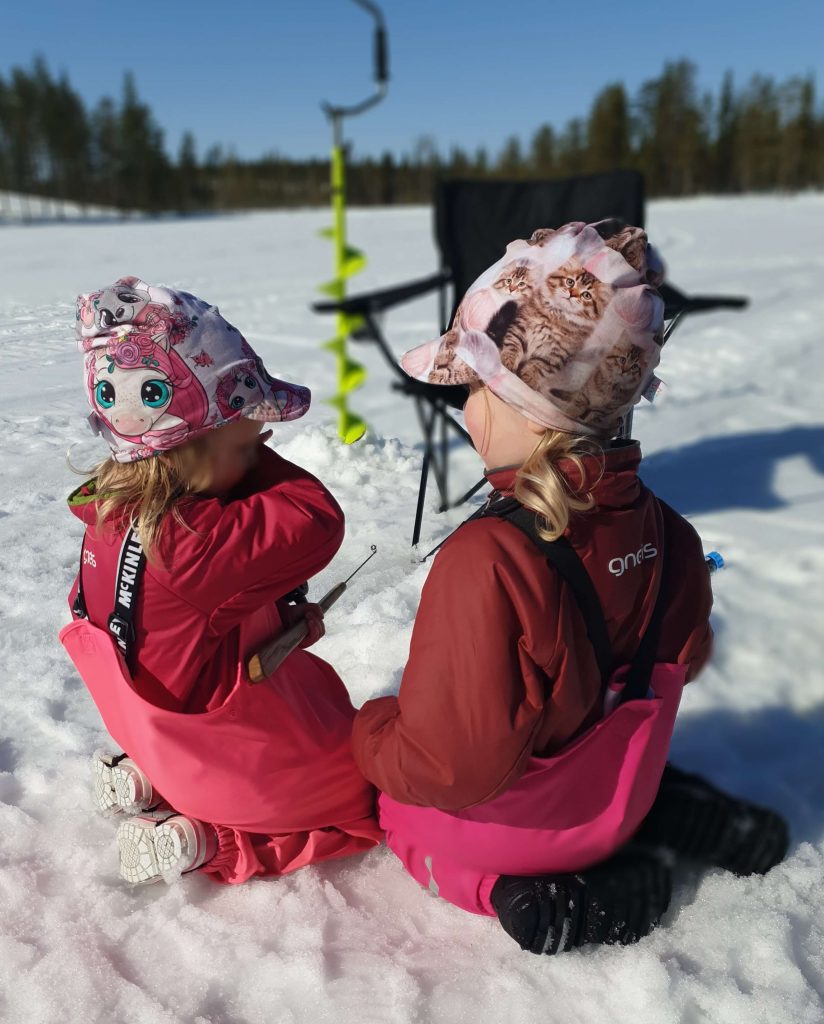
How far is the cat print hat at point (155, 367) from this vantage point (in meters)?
1.14

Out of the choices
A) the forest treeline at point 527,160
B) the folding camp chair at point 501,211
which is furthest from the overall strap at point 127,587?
the forest treeline at point 527,160

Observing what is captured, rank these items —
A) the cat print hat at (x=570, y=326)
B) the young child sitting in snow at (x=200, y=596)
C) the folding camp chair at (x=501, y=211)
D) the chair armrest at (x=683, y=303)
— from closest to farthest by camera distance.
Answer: the cat print hat at (x=570, y=326), the young child sitting in snow at (x=200, y=596), the chair armrest at (x=683, y=303), the folding camp chair at (x=501, y=211)

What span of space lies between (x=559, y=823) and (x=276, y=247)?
11.6 m

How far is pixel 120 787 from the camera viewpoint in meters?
1.48

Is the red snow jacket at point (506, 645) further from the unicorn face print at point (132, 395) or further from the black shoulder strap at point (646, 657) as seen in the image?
the unicorn face print at point (132, 395)

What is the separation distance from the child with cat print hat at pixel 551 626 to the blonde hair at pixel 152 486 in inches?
14.8

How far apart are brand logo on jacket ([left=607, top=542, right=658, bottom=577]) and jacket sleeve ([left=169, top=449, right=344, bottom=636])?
0.43m

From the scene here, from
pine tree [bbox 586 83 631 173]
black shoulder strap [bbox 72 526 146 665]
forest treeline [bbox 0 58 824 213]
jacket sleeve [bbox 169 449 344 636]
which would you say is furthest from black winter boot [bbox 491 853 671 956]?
pine tree [bbox 586 83 631 173]

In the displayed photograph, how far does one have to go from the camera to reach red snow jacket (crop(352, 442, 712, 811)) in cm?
105

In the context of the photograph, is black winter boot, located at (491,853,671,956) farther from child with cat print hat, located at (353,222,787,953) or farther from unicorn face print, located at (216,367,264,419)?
unicorn face print, located at (216,367,264,419)

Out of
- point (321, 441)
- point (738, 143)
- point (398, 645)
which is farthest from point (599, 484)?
→ point (738, 143)

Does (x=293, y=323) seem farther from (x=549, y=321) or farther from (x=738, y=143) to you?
(x=738, y=143)

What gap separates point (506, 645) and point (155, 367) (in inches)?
24.9

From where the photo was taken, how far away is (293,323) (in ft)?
17.6
